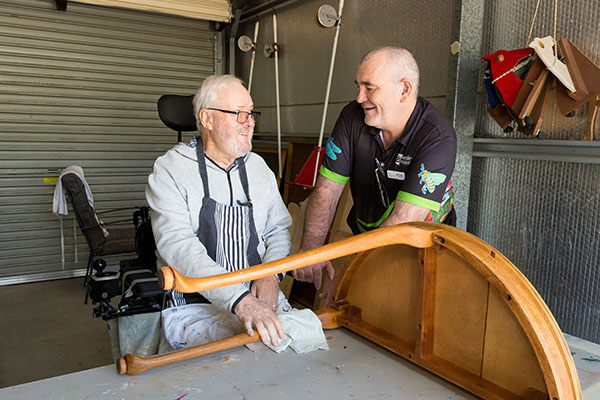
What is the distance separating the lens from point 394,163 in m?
2.09

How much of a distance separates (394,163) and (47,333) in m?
3.26

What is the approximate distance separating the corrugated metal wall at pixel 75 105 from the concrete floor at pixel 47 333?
550 mm

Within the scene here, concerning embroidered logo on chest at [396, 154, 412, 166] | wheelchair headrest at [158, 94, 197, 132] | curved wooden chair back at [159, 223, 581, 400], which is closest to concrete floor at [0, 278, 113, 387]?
wheelchair headrest at [158, 94, 197, 132]

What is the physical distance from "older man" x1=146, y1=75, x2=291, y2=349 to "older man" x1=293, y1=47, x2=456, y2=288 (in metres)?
0.23

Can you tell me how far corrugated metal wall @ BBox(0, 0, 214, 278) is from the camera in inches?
196

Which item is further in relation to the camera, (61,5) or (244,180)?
(61,5)

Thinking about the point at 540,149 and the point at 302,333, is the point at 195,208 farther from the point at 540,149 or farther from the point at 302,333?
the point at 540,149

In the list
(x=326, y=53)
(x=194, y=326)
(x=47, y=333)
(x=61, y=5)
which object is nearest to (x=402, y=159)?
(x=194, y=326)

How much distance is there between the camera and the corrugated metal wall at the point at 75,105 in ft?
16.3

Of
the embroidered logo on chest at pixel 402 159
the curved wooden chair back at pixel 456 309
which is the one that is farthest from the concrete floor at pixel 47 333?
the curved wooden chair back at pixel 456 309

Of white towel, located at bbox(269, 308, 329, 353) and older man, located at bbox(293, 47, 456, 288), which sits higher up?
older man, located at bbox(293, 47, 456, 288)

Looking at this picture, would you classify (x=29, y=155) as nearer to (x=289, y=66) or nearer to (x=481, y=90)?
(x=289, y=66)

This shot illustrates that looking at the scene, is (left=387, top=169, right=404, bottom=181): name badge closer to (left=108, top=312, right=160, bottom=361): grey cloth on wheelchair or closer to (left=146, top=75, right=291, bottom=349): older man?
(left=146, top=75, right=291, bottom=349): older man

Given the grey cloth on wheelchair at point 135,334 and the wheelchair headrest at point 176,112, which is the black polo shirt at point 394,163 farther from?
the wheelchair headrest at point 176,112
